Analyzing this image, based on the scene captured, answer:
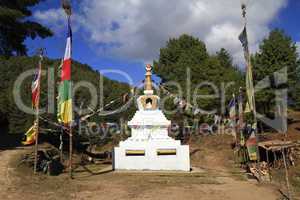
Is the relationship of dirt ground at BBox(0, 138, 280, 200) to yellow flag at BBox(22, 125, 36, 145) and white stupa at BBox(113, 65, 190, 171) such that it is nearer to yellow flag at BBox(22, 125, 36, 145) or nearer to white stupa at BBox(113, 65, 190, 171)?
white stupa at BBox(113, 65, 190, 171)

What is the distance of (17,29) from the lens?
26.2 metres

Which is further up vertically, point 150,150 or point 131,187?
point 150,150

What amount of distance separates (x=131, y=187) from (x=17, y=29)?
55.4ft

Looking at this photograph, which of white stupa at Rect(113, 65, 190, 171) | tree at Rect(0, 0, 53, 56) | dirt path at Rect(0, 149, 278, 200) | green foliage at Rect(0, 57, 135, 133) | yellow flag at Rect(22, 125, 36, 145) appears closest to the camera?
dirt path at Rect(0, 149, 278, 200)

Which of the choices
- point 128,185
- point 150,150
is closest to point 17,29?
point 150,150

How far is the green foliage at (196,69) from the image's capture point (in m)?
40.4

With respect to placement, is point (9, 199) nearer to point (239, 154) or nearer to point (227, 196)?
point (227, 196)

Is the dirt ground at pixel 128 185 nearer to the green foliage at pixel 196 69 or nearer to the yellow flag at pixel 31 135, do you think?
the yellow flag at pixel 31 135

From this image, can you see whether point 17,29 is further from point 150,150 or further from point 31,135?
point 150,150

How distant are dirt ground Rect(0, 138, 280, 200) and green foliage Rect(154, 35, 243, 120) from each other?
65.6 feet

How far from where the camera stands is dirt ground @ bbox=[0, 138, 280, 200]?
1334cm

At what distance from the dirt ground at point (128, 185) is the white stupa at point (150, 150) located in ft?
3.38

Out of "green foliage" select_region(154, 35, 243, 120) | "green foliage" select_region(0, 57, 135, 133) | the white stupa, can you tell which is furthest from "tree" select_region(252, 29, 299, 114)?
the white stupa

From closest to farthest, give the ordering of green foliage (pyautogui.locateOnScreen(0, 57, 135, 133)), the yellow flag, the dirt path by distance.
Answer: the dirt path, the yellow flag, green foliage (pyautogui.locateOnScreen(0, 57, 135, 133))
